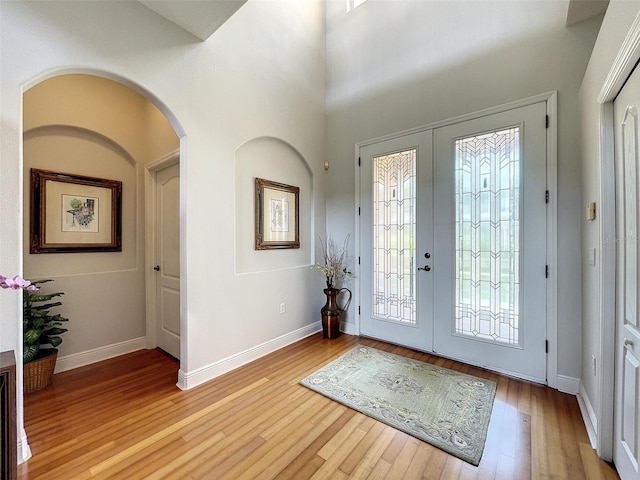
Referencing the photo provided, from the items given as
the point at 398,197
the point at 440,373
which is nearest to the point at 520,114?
the point at 398,197

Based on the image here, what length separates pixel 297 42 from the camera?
3420 mm

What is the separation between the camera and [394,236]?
3170mm

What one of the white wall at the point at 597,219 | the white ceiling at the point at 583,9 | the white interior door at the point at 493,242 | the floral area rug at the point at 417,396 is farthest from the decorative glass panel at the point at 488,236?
the white ceiling at the point at 583,9

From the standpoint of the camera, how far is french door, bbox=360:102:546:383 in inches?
94.0

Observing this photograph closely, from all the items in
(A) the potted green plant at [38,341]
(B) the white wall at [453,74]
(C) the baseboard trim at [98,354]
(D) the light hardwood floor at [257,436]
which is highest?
(B) the white wall at [453,74]

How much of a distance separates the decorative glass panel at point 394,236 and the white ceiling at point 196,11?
2.02 metres

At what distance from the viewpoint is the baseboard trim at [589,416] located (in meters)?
1.65

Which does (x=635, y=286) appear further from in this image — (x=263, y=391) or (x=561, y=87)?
(x=263, y=391)

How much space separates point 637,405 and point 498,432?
0.77 meters

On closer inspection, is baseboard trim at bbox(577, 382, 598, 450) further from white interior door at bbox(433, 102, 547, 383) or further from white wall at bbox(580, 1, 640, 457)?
white interior door at bbox(433, 102, 547, 383)

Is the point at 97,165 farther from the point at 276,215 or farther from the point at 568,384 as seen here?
the point at 568,384

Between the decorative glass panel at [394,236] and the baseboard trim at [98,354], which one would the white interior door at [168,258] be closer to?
the baseboard trim at [98,354]

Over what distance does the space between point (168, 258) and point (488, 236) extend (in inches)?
131

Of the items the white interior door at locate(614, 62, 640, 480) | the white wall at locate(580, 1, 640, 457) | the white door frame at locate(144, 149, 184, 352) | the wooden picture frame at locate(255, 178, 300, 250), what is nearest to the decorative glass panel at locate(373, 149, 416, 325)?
the wooden picture frame at locate(255, 178, 300, 250)
